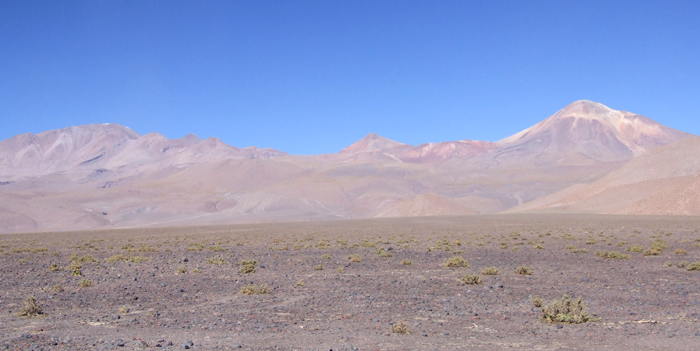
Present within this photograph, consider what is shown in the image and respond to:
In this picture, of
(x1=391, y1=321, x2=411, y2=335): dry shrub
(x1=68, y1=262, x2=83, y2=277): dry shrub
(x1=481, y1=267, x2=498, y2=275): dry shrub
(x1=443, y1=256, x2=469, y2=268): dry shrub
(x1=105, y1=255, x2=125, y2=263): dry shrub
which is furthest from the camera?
(x1=105, y1=255, x2=125, y2=263): dry shrub

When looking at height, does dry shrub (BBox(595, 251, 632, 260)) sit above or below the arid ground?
above

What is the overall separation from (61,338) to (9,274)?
12.0 metres

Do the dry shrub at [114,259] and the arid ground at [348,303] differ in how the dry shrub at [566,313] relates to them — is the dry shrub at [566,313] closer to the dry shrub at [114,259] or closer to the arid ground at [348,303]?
the arid ground at [348,303]

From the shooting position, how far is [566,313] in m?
10.9

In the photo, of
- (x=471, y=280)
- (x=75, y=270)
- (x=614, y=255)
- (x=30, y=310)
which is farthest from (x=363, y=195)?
(x=30, y=310)

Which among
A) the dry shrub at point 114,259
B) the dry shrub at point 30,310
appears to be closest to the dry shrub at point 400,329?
the dry shrub at point 30,310

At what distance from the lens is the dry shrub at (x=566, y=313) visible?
10.6 metres

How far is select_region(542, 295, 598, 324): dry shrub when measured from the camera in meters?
10.6

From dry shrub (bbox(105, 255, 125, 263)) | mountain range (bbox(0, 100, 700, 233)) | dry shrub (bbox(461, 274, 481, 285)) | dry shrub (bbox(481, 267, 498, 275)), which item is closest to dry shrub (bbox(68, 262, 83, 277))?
dry shrub (bbox(105, 255, 125, 263))

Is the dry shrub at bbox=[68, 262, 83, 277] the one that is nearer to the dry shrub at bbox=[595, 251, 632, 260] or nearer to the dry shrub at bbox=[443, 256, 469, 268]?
the dry shrub at bbox=[443, 256, 469, 268]

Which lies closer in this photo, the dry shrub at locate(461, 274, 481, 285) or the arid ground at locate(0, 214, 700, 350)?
the arid ground at locate(0, 214, 700, 350)

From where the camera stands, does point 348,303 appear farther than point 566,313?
Yes

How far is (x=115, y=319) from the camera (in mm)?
11609

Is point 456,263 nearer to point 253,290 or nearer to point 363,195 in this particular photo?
point 253,290
